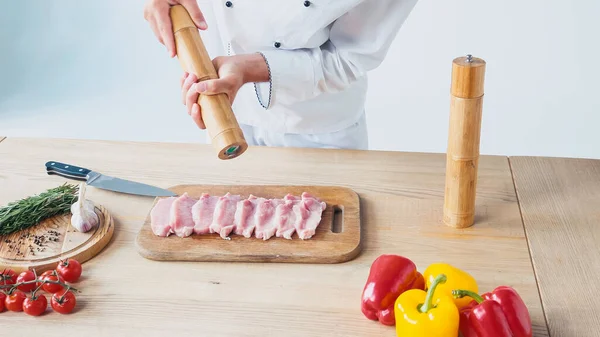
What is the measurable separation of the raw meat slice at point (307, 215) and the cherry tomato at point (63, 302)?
1.45 feet

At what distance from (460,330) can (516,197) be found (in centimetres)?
49

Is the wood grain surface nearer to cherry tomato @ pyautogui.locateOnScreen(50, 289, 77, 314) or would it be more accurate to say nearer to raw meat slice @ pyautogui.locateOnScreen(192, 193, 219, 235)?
raw meat slice @ pyautogui.locateOnScreen(192, 193, 219, 235)

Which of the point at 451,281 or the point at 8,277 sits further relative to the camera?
the point at 8,277

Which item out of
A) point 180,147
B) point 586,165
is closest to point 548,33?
point 586,165

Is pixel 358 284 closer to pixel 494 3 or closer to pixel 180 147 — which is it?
pixel 180 147

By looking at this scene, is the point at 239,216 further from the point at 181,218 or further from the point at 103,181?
the point at 103,181

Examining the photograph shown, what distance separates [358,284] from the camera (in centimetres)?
140

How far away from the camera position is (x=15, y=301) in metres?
1.34

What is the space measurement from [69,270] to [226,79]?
0.48 meters

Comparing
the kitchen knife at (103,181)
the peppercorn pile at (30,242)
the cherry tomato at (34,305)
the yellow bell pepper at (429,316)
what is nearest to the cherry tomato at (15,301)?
the cherry tomato at (34,305)

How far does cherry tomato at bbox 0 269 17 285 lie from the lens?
140 cm

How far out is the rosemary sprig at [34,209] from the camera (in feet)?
5.07

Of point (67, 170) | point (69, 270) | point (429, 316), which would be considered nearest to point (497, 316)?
point (429, 316)

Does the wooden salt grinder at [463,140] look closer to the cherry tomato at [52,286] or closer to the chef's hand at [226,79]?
the chef's hand at [226,79]
